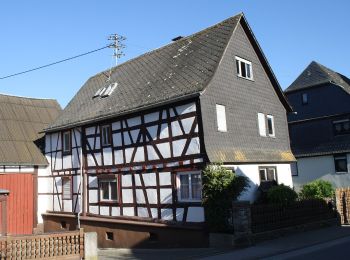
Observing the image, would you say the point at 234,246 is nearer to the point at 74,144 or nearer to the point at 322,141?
the point at 74,144

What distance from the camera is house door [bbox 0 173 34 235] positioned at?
2372 cm

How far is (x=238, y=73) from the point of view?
2022 centimetres

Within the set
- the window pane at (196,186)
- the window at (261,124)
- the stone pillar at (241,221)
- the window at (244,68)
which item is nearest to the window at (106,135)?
the window pane at (196,186)

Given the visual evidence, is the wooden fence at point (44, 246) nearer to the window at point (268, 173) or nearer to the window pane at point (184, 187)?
the window pane at point (184, 187)

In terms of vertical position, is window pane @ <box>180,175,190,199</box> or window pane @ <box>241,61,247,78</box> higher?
window pane @ <box>241,61,247,78</box>

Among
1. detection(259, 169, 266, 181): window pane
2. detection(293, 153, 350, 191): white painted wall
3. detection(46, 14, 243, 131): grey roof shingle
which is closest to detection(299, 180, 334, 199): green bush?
detection(293, 153, 350, 191): white painted wall

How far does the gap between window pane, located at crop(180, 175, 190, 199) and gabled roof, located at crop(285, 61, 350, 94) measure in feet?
68.2

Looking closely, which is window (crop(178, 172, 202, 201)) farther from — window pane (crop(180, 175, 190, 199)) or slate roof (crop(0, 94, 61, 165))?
slate roof (crop(0, 94, 61, 165))

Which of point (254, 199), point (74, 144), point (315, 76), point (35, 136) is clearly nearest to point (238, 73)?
point (254, 199)

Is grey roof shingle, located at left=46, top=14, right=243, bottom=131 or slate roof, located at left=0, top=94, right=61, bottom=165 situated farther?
slate roof, located at left=0, top=94, right=61, bottom=165

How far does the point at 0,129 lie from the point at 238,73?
1503 centimetres

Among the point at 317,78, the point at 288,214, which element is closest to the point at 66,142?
the point at 288,214

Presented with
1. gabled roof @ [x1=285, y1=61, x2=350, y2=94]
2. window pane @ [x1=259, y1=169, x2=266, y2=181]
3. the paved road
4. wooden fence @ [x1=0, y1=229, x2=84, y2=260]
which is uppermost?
gabled roof @ [x1=285, y1=61, x2=350, y2=94]

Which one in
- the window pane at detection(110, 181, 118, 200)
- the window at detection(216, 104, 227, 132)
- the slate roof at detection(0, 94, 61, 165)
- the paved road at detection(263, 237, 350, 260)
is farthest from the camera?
the slate roof at detection(0, 94, 61, 165)
